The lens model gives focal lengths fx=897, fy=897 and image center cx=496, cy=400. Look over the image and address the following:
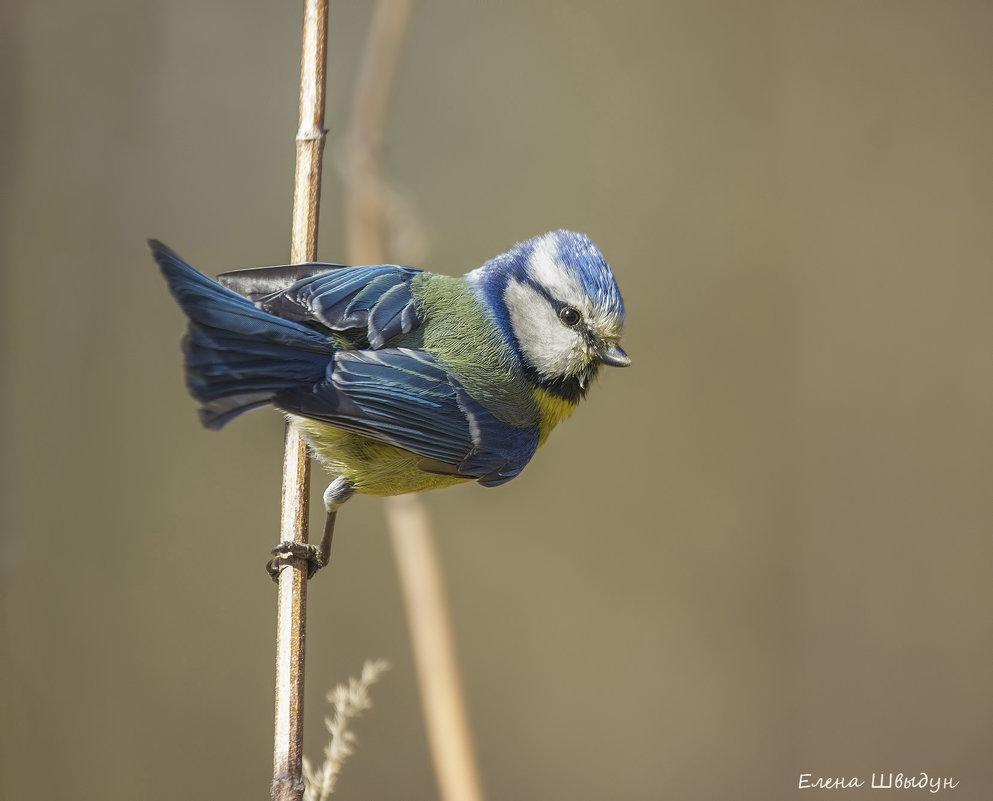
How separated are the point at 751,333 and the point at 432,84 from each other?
1.32m

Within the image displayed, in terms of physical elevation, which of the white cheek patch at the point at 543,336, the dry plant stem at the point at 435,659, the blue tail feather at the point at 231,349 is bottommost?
the dry plant stem at the point at 435,659

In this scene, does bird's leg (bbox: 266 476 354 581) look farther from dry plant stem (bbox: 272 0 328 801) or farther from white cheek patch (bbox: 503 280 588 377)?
white cheek patch (bbox: 503 280 588 377)

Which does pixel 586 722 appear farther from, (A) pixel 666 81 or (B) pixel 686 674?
(A) pixel 666 81

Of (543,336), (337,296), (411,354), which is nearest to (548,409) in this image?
(543,336)

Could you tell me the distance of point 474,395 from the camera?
Answer: 1743 millimetres

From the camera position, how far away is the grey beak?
1.78 m

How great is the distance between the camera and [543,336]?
183 centimetres

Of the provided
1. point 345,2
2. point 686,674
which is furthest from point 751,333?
point 345,2

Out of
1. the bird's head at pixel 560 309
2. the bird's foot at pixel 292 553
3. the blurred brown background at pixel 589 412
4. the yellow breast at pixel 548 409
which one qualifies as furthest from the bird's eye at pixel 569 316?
the blurred brown background at pixel 589 412

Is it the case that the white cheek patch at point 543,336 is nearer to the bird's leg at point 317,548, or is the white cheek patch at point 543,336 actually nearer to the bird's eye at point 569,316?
the bird's eye at point 569,316

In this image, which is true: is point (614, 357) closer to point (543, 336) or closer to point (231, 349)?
point (543, 336)

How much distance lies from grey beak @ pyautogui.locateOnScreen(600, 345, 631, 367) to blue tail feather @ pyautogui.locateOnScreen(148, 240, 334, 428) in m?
0.57

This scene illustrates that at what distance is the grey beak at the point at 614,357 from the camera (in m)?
1.78

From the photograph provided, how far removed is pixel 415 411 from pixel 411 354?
120 millimetres
